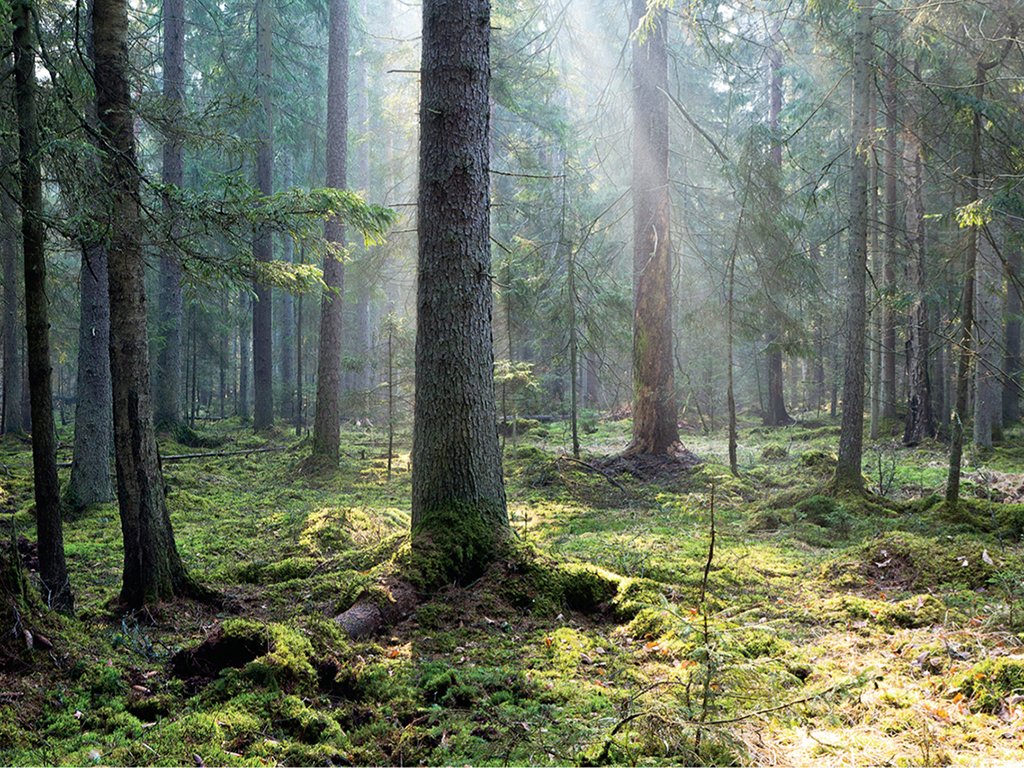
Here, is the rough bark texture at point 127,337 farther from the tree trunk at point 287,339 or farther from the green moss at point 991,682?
the tree trunk at point 287,339

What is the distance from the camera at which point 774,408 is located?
2048 cm

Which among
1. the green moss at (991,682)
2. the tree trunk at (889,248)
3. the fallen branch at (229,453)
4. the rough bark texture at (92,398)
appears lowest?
the fallen branch at (229,453)

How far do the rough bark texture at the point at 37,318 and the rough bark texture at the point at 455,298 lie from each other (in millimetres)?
2303

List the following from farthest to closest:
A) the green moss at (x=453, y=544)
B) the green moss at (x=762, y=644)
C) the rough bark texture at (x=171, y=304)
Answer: the rough bark texture at (x=171, y=304) → the green moss at (x=453, y=544) → the green moss at (x=762, y=644)

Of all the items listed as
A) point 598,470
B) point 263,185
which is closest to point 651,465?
point 598,470

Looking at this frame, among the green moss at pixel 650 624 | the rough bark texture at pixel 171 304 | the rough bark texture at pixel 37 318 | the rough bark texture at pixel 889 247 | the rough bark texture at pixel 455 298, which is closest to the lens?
the rough bark texture at pixel 37 318

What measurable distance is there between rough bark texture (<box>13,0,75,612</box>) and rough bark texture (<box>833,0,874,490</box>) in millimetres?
8139

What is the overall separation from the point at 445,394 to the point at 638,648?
7.50ft

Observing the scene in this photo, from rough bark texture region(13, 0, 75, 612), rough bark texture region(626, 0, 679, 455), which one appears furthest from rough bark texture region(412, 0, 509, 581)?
rough bark texture region(626, 0, 679, 455)

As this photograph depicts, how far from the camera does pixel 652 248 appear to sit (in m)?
11.6

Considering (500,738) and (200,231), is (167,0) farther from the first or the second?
(500,738)

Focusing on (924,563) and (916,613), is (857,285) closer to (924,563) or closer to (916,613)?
(924,563)

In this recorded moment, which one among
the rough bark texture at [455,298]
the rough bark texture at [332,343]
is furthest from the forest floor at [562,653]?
the rough bark texture at [332,343]

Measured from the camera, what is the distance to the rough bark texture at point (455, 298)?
4828 mm
